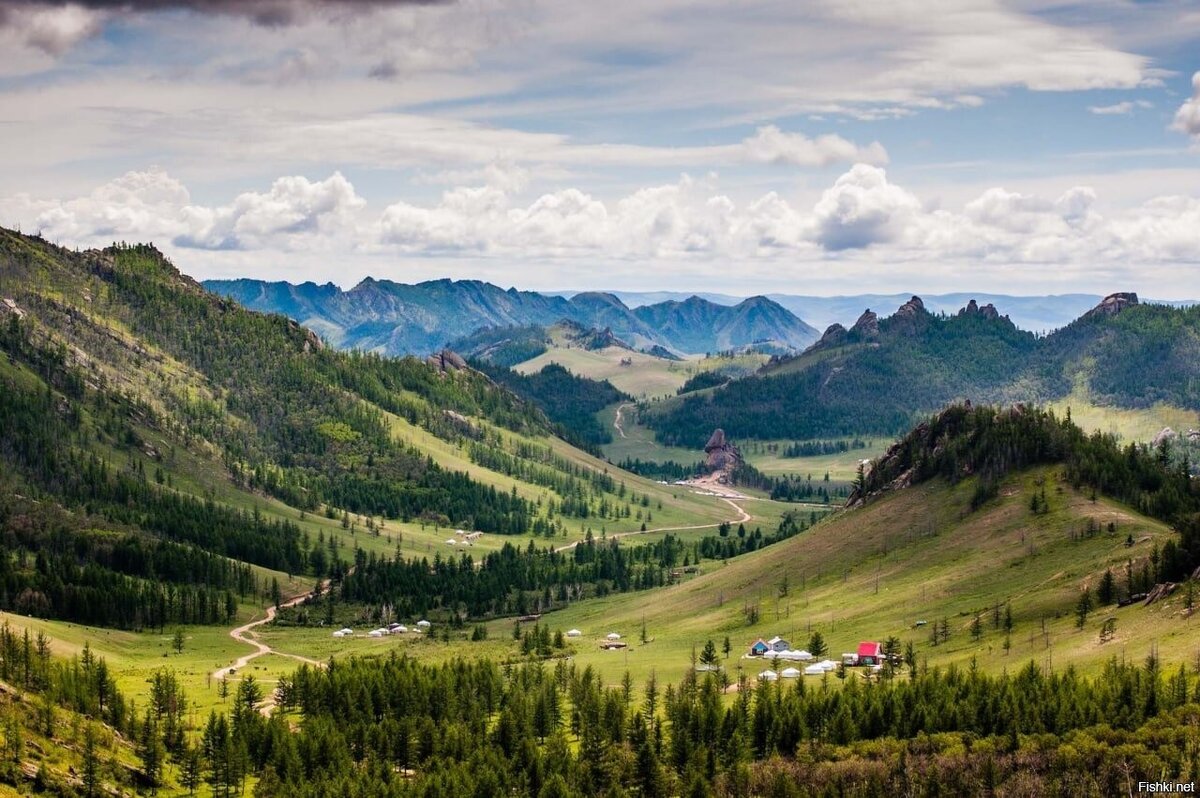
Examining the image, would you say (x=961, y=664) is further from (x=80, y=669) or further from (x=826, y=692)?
(x=80, y=669)

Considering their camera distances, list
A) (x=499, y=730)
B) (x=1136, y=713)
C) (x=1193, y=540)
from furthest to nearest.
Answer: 1. (x=1193, y=540)
2. (x=499, y=730)
3. (x=1136, y=713)

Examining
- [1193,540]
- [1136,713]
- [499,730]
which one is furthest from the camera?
[1193,540]

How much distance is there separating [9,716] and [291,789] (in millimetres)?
36748

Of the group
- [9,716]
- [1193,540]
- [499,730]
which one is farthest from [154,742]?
[1193,540]

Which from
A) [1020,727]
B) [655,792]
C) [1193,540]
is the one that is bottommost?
[655,792]

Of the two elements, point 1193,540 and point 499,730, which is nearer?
point 499,730

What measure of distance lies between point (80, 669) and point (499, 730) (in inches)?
2755

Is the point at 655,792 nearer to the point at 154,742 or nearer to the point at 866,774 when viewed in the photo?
the point at 866,774

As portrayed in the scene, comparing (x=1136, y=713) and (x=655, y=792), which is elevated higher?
(x=1136, y=713)

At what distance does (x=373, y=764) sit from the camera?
17188cm

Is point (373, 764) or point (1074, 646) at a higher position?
point (1074, 646)

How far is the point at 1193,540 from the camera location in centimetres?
19575

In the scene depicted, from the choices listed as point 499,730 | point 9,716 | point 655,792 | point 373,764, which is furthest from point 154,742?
point 655,792

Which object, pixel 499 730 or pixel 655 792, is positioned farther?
pixel 499 730
